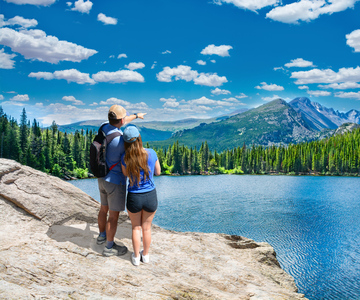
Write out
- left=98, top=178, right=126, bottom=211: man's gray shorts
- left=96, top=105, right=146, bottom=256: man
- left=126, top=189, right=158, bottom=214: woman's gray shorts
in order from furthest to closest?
left=98, top=178, right=126, bottom=211: man's gray shorts → left=96, top=105, right=146, bottom=256: man → left=126, top=189, right=158, bottom=214: woman's gray shorts

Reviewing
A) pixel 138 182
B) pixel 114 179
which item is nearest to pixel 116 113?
pixel 114 179

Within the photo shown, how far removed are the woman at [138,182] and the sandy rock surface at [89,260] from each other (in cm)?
86

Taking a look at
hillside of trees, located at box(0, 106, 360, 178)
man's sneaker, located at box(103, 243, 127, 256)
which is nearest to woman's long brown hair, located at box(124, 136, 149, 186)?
man's sneaker, located at box(103, 243, 127, 256)

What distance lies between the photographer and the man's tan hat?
238 inches

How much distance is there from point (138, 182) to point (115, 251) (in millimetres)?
1842

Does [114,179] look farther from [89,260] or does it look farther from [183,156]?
[183,156]

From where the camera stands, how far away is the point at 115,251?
20.7ft

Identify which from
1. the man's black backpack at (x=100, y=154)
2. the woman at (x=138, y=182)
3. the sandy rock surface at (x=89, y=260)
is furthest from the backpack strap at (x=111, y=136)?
the sandy rock surface at (x=89, y=260)

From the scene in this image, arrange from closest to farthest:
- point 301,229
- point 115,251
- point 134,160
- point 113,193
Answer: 1. point 134,160
2. point 113,193
3. point 115,251
4. point 301,229

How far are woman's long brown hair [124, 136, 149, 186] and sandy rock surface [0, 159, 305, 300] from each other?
6.50 feet

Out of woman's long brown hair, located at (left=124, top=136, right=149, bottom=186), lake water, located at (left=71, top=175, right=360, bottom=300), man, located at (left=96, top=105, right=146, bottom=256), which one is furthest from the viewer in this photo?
lake water, located at (left=71, top=175, right=360, bottom=300)

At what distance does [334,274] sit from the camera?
14773 millimetres

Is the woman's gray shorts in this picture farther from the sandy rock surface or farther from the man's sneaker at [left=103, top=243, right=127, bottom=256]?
the sandy rock surface

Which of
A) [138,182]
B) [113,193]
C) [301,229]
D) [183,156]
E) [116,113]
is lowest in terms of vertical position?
[301,229]
